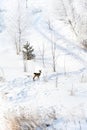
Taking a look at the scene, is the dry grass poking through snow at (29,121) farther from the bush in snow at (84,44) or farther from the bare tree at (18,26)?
the bare tree at (18,26)

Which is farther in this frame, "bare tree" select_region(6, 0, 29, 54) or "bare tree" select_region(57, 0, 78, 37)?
"bare tree" select_region(57, 0, 78, 37)

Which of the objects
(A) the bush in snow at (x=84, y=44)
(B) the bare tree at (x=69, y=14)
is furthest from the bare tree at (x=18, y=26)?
(A) the bush in snow at (x=84, y=44)

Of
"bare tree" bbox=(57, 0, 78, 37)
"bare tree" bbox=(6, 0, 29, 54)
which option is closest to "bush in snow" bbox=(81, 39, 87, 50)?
"bare tree" bbox=(57, 0, 78, 37)

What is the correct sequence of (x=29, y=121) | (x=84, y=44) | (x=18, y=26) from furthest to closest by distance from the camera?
(x=18, y=26) < (x=84, y=44) < (x=29, y=121)

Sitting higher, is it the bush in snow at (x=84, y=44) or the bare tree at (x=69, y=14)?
the bare tree at (x=69, y=14)

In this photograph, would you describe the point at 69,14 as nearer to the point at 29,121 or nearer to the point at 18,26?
the point at 18,26

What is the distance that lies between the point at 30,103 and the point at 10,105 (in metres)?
0.49

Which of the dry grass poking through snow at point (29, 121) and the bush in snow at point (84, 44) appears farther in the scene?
the bush in snow at point (84, 44)

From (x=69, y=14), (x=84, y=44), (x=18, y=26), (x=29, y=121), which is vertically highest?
(x=69, y=14)

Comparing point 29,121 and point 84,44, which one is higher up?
point 29,121

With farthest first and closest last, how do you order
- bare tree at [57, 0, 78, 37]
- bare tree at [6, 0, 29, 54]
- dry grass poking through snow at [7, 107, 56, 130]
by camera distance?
bare tree at [57, 0, 78, 37]
bare tree at [6, 0, 29, 54]
dry grass poking through snow at [7, 107, 56, 130]

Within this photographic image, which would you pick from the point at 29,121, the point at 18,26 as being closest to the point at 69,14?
the point at 18,26

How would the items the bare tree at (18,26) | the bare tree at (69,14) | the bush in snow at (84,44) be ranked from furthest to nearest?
1. the bare tree at (69,14)
2. the bare tree at (18,26)
3. the bush in snow at (84,44)

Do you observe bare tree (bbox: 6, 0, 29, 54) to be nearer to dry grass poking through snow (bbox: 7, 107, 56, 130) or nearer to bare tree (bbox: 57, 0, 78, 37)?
bare tree (bbox: 57, 0, 78, 37)
